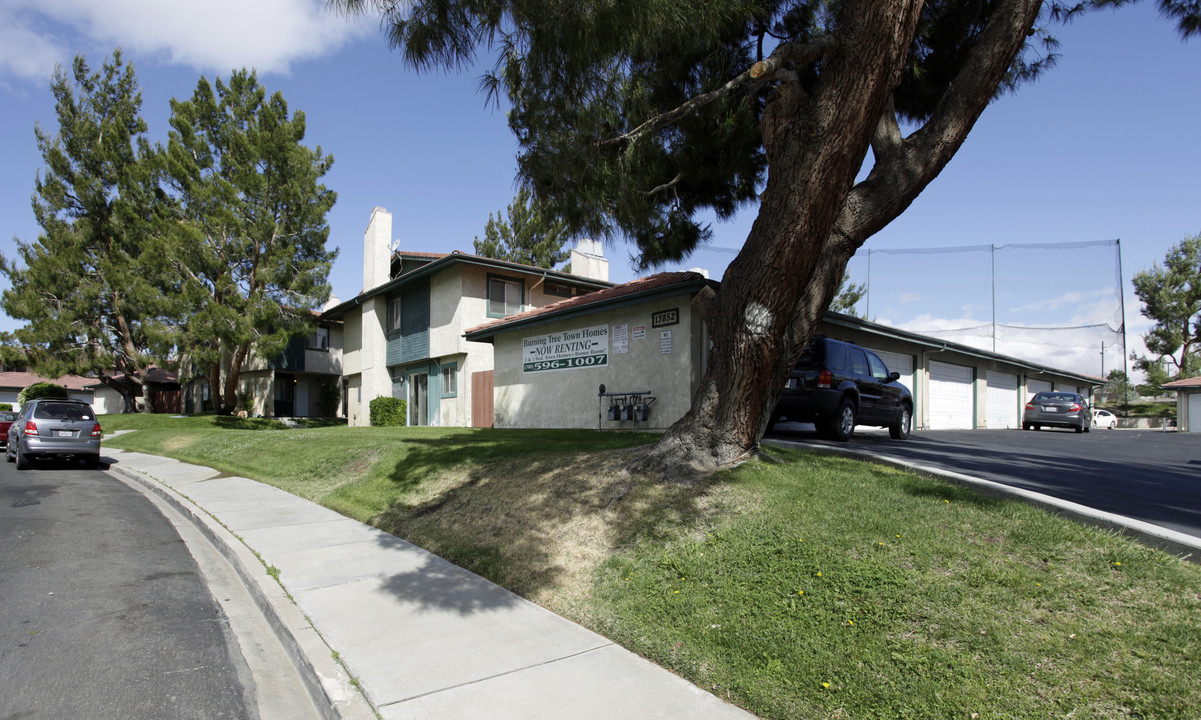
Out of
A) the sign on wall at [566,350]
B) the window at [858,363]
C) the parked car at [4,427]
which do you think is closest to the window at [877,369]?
the window at [858,363]

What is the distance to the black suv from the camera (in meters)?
11.4

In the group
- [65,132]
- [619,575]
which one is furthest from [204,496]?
[65,132]

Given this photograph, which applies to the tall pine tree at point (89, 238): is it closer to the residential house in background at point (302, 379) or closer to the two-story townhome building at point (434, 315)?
the residential house in background at point (302, 379)

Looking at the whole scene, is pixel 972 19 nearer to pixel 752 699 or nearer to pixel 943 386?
pixel 752 699

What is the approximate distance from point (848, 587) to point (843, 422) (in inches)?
301

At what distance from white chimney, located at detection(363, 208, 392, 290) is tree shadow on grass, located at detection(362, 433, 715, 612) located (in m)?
21.0

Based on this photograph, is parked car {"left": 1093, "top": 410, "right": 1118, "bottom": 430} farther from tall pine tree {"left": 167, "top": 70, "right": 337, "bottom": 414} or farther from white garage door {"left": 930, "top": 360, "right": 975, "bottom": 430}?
tall pine tree {"left": 167, "top": 70, "right": 337, "bottom": 414}

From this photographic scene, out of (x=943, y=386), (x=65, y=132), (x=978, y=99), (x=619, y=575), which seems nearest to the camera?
(x=619, y=575)

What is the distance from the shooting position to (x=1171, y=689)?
10.5ft

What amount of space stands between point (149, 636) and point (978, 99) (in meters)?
8.54

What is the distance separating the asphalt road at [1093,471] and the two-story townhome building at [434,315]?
495 inches

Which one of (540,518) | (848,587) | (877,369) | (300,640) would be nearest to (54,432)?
(540,518)

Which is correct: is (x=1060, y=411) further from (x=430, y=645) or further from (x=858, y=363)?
(x=430, y=645)

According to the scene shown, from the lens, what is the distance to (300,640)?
459 centimetres
